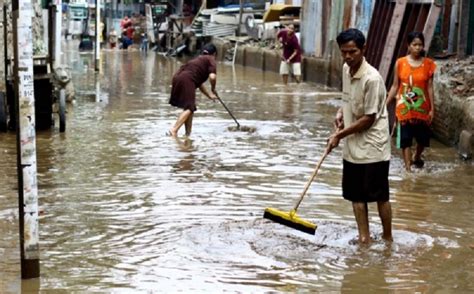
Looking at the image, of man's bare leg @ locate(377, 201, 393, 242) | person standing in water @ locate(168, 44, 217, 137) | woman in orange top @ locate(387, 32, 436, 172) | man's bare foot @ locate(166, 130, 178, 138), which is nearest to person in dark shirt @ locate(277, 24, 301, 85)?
person standing in water @ locate(168, 44, 217, 137)

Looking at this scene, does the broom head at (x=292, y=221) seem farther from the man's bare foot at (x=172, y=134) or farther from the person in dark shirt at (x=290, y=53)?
the person in dark shirt at (x=290, y=53)

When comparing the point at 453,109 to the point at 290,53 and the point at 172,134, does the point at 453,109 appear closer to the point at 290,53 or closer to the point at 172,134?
the point at 172,134

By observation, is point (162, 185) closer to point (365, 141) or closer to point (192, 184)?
point (192, 184)

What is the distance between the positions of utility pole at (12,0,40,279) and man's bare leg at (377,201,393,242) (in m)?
2.51

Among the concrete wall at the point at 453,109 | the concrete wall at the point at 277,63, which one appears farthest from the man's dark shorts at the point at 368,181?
the concrete wall at the point at 277,63

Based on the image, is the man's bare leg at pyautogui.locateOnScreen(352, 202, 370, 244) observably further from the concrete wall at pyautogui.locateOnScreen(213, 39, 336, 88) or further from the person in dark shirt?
the person in dark shirt

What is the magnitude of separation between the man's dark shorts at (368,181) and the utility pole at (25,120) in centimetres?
231

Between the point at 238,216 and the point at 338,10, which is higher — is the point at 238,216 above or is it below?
below

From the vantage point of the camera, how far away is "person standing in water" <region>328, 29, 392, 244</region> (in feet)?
20.3

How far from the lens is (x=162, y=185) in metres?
8.82

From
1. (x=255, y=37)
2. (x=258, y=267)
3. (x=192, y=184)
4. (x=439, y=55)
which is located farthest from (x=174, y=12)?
(x=258, y=267)

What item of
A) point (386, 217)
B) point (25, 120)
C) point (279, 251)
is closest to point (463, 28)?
point (386, 217)

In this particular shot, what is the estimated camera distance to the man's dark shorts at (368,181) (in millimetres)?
6289

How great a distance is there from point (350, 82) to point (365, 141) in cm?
44
